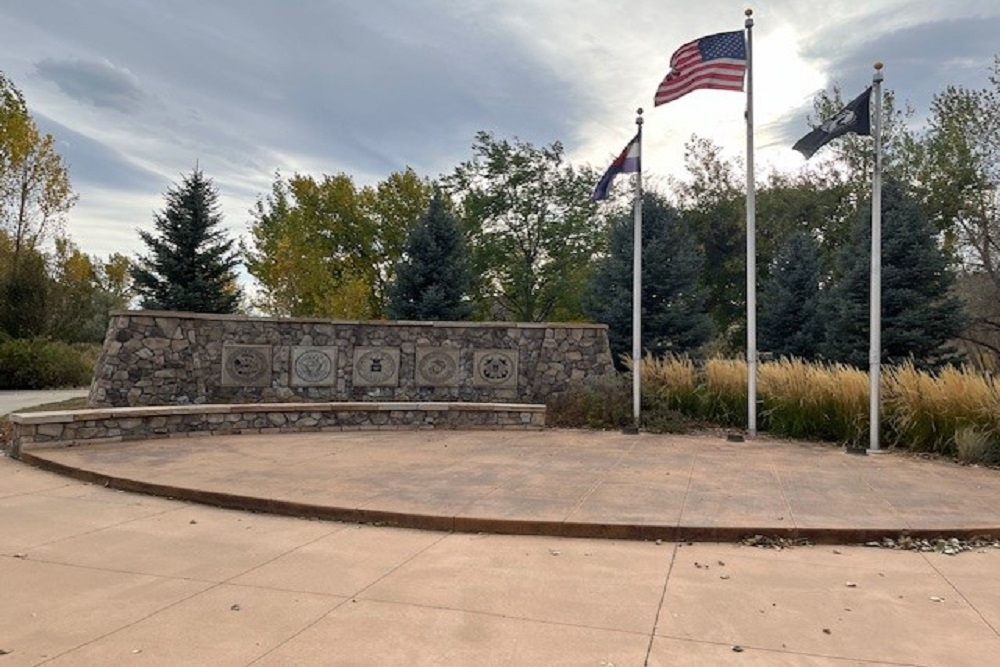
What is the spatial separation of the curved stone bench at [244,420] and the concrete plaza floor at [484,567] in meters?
0.54

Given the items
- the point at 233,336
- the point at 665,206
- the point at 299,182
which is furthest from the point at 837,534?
the point at 299,182

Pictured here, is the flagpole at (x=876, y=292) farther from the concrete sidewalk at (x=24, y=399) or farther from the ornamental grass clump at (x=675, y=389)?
the concrete sidewalk at (x=24, y=399)

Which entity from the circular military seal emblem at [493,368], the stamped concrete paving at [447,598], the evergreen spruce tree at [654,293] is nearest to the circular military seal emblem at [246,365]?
the circular military seal emblem at [493,368]

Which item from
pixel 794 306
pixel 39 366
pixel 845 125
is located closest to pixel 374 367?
pixel 845 125

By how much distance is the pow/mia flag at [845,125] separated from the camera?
31.8 feet

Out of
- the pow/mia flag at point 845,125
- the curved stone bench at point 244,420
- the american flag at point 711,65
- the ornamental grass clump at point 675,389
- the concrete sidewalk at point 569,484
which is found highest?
the american flag at point 711,65

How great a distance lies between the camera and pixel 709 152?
1233 inches

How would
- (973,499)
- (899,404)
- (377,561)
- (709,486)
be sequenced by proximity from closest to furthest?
(377,561) < (973,499) < (709,486) < (899,404)

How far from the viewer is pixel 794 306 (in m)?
21.9

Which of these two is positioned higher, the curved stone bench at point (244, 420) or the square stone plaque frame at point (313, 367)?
the square stone plaque frame at point (313, 367)

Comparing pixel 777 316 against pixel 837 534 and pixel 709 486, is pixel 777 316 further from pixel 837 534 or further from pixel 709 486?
pixel 837 534

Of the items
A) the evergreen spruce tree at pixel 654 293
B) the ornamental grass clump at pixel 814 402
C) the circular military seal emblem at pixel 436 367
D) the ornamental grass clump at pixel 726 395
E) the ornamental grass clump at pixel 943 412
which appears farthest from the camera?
the evergreen spruce tree at pixel 654 293

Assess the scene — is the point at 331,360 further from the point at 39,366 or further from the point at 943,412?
the point at 39,366

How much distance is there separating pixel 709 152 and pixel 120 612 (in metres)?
32.0
